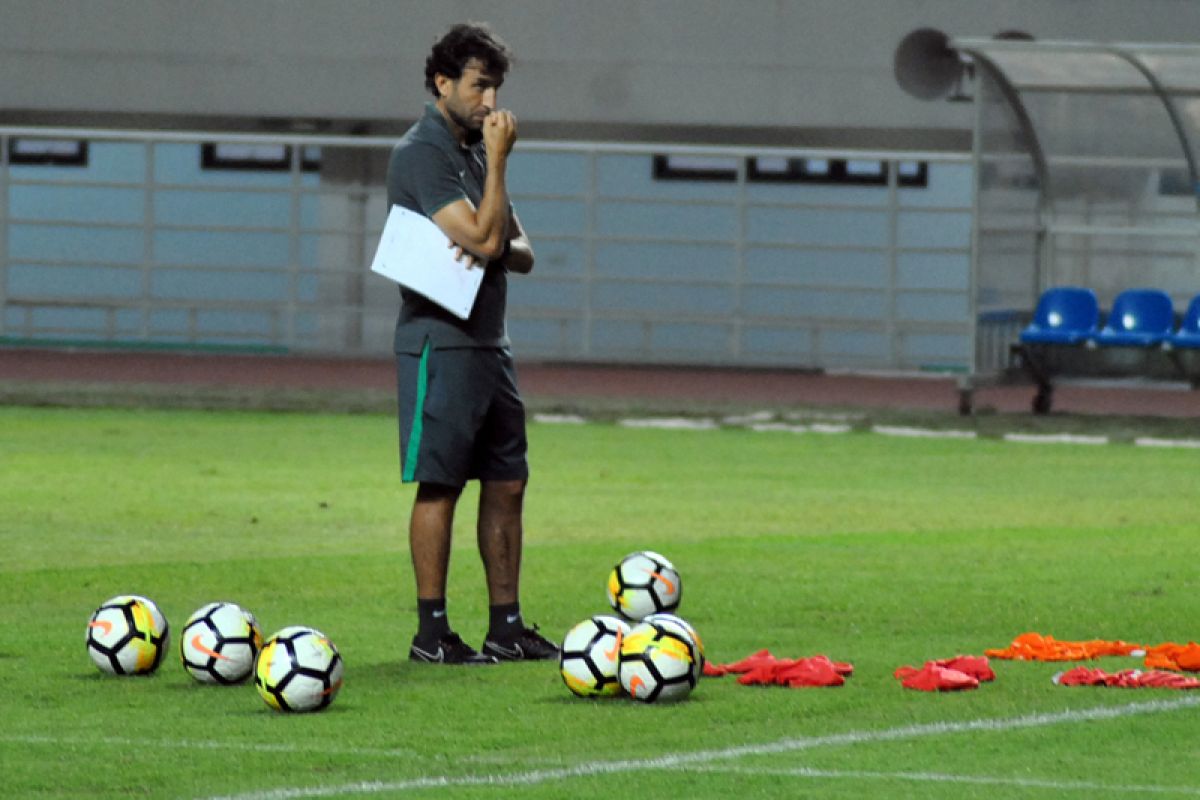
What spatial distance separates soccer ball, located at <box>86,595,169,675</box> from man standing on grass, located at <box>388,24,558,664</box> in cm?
90

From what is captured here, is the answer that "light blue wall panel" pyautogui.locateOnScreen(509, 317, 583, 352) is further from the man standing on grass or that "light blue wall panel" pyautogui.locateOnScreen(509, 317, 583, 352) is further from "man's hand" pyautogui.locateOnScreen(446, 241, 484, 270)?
"man's hand" pyautogui.locateOnScreen(446, 241, 484, 270)

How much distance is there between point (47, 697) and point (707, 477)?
923 centimetres

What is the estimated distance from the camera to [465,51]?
25.9ft

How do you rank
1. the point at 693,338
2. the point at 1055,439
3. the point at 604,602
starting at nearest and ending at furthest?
the point at 604,602, the point at 1055,439, the point at 693,338

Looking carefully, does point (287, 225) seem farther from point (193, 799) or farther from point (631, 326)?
point (193, 799)

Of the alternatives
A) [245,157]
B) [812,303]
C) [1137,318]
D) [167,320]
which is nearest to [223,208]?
[167,320]

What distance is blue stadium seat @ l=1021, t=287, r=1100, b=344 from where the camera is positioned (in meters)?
21.5

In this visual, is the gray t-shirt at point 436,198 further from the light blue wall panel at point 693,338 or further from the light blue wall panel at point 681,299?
the light blue wall panel at point 681,299

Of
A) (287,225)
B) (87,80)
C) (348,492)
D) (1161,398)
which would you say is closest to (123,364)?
(287,225)

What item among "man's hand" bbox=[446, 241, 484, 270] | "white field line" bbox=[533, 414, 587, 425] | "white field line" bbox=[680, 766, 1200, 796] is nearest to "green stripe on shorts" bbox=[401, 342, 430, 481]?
"man's hand" bbox=[446, 241, 484, 270]

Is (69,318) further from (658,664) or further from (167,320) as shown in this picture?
(658,664)

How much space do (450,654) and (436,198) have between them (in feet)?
5.07

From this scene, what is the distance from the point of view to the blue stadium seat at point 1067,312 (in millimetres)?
21516

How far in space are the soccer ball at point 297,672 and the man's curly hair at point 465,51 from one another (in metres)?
2.07
